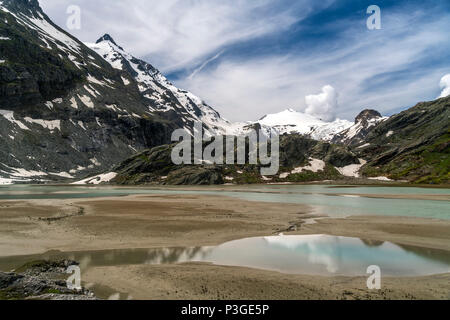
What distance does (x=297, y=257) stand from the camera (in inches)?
907

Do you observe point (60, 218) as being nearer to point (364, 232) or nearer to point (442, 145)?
point (364, 232)

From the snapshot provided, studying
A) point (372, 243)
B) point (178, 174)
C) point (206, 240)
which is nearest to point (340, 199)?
point (372, 243)

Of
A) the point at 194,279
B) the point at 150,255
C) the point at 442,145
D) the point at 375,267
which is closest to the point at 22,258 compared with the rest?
the point at 150,255

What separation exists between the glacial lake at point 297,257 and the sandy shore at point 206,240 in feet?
4.70

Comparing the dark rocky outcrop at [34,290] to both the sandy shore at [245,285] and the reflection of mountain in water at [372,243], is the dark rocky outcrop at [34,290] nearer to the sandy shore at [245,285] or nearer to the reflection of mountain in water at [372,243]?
the sandy shore at [245,285]

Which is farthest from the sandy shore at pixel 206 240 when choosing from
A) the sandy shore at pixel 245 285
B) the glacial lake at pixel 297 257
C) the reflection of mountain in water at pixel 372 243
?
the glacial lake at pixel 297 257

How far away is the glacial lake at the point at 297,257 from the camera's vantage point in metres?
20.2

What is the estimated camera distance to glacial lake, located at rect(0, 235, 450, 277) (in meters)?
20.2

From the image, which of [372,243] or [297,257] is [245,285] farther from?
[372,243]

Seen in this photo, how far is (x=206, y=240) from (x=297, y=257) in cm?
973

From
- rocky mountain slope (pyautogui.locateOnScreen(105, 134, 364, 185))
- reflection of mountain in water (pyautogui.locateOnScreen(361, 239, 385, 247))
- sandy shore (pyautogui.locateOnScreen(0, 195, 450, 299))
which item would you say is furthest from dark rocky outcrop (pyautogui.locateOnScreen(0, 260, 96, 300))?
rocky mountain slope (pyautogui.locateOnScreen(105, 134, 364, 185))

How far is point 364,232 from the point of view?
3241cm

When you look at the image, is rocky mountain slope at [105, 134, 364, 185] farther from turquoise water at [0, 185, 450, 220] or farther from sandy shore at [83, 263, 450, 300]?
sandy shore at [83, 263, 450, 300]
